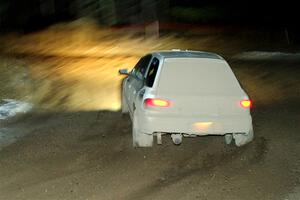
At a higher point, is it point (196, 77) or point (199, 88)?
point (196, 77)

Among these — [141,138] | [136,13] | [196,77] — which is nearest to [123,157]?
[141,138]

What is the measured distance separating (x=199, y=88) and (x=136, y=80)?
1.70m

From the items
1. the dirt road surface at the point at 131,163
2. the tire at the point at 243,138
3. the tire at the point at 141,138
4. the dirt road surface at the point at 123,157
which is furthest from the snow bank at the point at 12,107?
the tire at the point at 243,138

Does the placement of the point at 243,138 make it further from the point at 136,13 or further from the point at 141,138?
the point at 136,13

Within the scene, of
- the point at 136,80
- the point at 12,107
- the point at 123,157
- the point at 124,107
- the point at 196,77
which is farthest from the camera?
the point at 12,107

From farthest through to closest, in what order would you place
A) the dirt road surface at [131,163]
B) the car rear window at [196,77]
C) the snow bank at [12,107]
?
the snow bank at [12,107]
the car rear window at [196,77]
the dirt road surface at [131,163]

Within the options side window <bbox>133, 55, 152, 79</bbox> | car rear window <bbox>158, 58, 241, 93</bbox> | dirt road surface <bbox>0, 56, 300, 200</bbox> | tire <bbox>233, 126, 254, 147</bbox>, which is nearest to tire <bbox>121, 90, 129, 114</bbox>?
dirt road surface <bbox>0, 56, 300, 200</bbox>

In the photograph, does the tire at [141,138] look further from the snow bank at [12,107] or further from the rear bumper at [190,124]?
the snow bank at [12,107]

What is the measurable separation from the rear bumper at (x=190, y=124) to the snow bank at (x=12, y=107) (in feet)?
15.6

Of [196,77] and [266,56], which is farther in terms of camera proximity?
[266,56]

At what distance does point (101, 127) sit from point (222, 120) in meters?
3.09

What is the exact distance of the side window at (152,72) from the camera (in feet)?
28.9

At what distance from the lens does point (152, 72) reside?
9062 mm

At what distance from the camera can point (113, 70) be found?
744 inches
